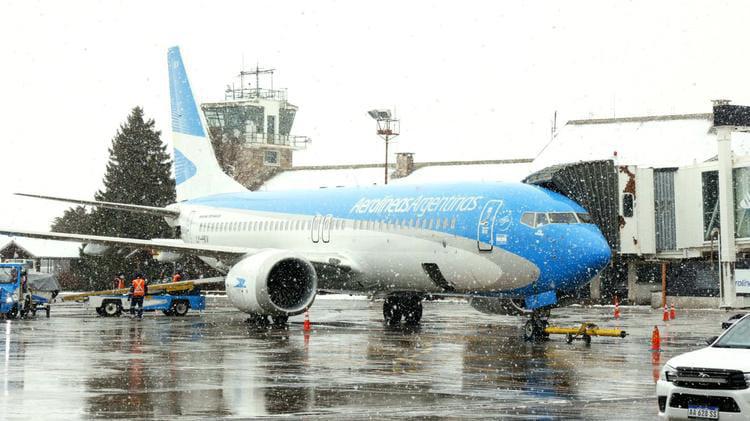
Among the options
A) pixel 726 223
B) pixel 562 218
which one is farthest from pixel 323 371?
pixel 726 223

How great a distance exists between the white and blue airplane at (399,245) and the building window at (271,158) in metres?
56.0

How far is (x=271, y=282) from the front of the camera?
30.3 meters

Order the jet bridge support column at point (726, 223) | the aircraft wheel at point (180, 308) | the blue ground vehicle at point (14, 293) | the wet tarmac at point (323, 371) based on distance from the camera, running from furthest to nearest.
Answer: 1. the jet bridge support column at point (726, 223)
2. the aircraft wheel at point (180, 308)
3. the blue ground vehicle at point (14, 293)
4. the wet tarmac at point (323, 371)

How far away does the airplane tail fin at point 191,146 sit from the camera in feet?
128

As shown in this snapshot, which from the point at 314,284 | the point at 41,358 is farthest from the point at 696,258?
the point at 41,358

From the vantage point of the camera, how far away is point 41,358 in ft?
64.4

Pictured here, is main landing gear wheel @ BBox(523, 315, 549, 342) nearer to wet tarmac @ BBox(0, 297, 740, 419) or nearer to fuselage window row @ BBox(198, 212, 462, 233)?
wet tarmac @ BBox(0, 297, 740, 419)

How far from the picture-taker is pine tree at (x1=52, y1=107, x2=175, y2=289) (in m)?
66.2

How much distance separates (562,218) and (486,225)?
1715mm

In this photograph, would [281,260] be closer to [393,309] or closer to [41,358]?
[393,309]

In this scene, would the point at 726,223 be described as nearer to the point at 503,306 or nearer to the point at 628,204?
the point at 628,204

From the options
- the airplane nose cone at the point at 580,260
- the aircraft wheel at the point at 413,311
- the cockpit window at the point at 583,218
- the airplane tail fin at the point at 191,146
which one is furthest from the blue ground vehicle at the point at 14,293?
the cockpit window at the point at 583,218

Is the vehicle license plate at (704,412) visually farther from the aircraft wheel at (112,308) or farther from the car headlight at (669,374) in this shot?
the aircraft wheel at (112,308)

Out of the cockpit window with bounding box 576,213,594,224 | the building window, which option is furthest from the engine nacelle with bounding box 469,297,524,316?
the building window
